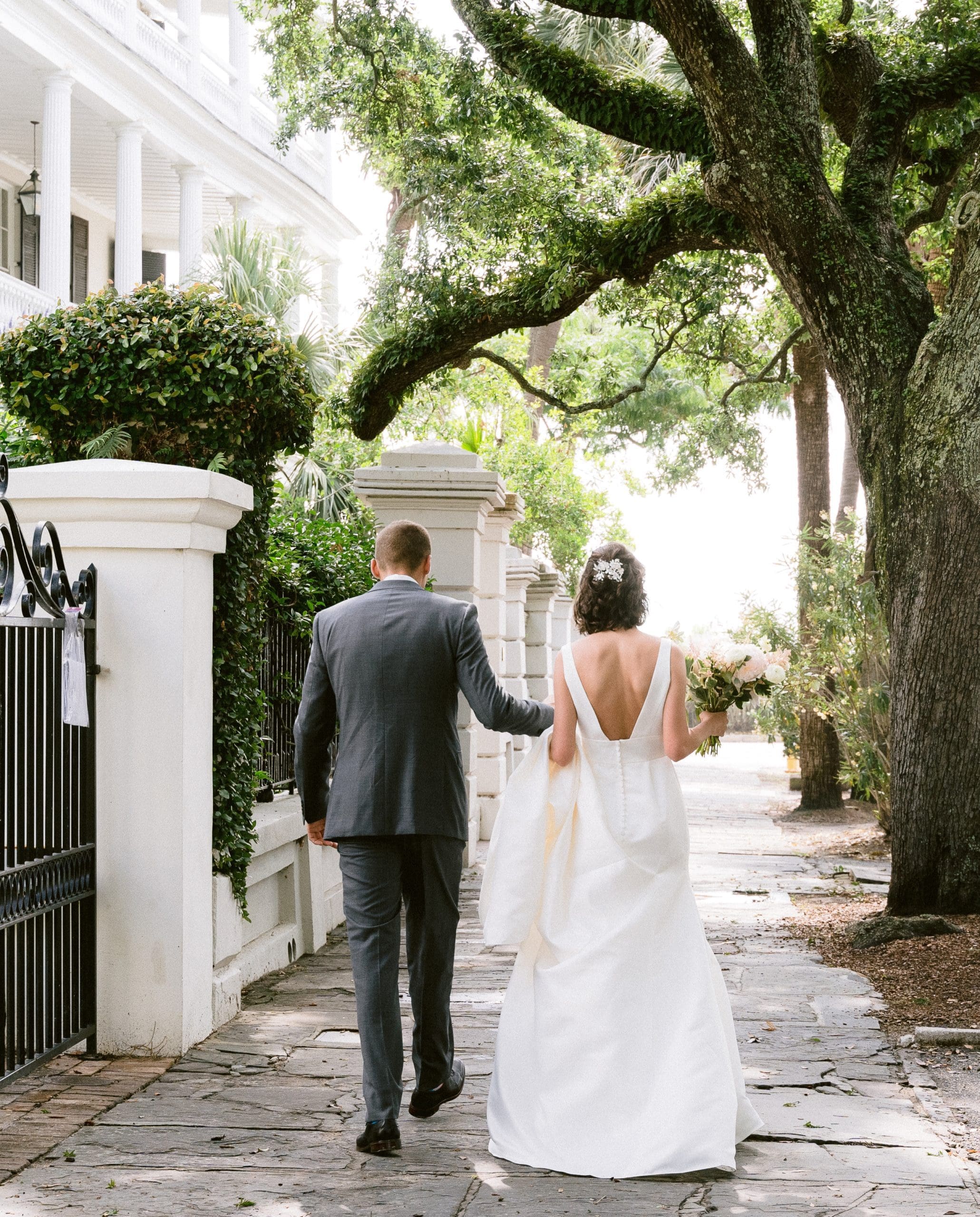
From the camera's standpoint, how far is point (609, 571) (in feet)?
15.4

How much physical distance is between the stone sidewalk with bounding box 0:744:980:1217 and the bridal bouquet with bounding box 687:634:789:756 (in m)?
1.40

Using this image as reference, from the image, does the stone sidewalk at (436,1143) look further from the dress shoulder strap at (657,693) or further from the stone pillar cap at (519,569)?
the stone pillar cap at (519,569)

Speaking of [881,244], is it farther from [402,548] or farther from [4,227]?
[4,227]

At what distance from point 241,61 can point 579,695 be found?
2056 centimetres

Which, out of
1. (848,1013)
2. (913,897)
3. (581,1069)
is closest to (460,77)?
(913,897)

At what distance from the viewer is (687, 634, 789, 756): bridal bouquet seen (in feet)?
15.9

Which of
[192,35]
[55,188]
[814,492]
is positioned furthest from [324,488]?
[192,35]

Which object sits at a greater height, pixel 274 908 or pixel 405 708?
pixel 405 708

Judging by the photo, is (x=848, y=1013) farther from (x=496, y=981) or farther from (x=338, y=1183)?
(x=338, y=1183)

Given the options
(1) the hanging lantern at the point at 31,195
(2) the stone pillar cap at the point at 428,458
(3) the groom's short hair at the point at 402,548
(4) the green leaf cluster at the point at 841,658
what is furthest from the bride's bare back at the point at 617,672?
(1) the hanging lantern at the point at 31,195

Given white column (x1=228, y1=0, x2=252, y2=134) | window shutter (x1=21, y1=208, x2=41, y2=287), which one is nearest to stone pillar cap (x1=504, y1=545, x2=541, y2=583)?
window shutter (x1=21, y1=208, x2=41, y2=287)

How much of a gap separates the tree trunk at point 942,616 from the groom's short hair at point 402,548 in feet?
15.0

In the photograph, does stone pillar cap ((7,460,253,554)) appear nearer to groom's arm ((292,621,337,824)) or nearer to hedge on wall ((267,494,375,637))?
groom's arm ((292,621,337,824))

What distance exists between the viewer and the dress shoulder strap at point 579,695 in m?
4.69
